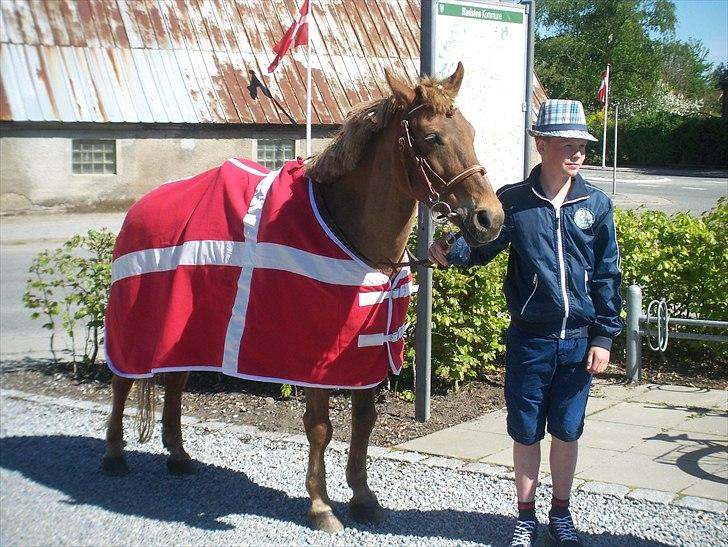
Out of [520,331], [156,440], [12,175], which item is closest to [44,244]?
[12,175]

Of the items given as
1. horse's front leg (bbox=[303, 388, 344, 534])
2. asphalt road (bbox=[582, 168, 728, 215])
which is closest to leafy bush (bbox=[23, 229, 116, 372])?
horse's front leg (bbox=[303, 388, 344, 534])

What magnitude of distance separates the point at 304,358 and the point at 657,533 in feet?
6.30

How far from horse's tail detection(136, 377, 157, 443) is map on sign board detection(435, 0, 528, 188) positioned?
2831mm

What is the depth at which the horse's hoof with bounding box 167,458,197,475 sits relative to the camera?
514cm

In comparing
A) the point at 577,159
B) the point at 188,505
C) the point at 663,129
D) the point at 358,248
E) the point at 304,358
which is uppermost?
the point at 663,129

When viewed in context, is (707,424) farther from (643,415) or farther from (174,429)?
(174,429)

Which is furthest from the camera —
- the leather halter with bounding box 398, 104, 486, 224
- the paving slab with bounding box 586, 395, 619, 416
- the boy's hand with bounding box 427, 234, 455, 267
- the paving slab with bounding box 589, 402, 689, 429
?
the paving slab with bounding box 586, 395, 619, 416

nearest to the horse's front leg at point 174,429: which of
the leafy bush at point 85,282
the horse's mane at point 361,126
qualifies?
the horse's mane at point 361,126

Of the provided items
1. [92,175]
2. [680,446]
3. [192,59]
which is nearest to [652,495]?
[680,446]

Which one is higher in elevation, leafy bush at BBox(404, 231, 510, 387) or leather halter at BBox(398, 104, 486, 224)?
leather halter at BBox(398, 104, 486, 224)

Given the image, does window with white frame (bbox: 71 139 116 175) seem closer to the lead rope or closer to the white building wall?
the white building wall

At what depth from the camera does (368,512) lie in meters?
4.34

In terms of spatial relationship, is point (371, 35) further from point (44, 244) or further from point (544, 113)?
point (544, 113)

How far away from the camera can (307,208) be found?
420cm
